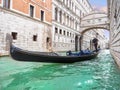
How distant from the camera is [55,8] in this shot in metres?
20.6

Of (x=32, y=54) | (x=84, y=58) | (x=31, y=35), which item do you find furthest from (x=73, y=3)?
(x=32, y=54)

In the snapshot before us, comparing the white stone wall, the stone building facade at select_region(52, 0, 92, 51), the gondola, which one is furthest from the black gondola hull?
the stone building facade at select_region(52, 0, 92, 51)

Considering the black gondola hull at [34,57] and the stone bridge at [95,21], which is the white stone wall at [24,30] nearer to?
the black gondola hull at [34,57]

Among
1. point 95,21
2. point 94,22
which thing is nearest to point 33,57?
point 94,22

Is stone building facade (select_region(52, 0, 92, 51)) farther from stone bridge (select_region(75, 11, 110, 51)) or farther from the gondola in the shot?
the gondola

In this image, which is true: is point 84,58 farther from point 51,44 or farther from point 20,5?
point 51,44

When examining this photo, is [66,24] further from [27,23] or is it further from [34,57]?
[34,57]

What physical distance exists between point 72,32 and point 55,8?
7486 mm

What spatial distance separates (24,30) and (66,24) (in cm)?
1109

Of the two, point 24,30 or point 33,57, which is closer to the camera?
point 33,57

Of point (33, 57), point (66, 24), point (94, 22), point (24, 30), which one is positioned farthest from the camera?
point (94, 22)

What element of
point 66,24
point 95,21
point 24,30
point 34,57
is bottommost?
point 34,57

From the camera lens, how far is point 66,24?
24562mm

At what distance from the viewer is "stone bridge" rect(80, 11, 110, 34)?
94.5 feet
